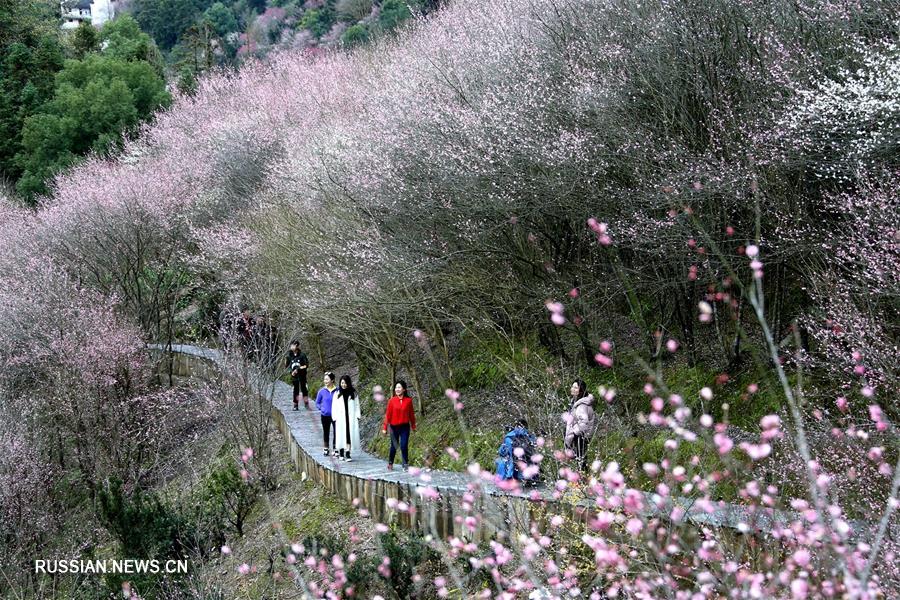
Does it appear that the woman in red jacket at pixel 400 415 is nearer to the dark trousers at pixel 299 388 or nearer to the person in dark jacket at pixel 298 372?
the person in dark jacket at pixel 298 372

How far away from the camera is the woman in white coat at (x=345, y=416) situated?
12828 millimetres

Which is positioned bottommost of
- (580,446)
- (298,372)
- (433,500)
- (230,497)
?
(230,497)

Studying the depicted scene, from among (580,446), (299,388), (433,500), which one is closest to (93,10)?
(299,388)

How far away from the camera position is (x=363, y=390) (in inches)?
766

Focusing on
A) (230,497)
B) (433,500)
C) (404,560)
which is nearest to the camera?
(433,500)

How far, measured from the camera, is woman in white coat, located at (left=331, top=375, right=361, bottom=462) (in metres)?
12.8

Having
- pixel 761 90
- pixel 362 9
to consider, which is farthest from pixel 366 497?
pixel 362 9

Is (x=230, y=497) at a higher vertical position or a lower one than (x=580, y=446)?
lower

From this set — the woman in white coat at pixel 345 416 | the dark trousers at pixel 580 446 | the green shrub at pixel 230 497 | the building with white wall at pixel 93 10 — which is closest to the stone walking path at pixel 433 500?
the woman in white coat at pixel 345 416

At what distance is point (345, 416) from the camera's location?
13.2 metres

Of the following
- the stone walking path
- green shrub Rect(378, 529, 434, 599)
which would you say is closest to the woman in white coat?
the stone walking path

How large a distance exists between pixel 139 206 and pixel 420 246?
11959 mm

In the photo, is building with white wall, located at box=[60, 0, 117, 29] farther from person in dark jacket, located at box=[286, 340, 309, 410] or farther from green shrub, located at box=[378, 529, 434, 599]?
green shrub, located at box=[378, 529, 434, 599]

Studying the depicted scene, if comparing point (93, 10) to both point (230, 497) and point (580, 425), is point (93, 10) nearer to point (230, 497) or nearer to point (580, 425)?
point (230, 497)
